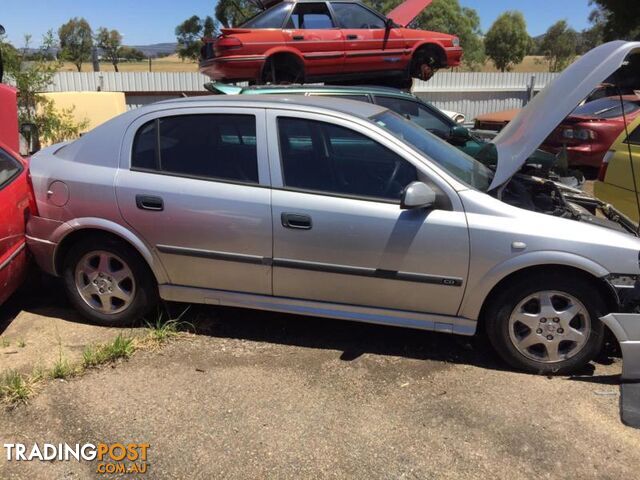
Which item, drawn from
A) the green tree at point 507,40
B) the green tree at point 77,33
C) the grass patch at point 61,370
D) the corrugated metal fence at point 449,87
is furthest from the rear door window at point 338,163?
the green tree at point 507,40

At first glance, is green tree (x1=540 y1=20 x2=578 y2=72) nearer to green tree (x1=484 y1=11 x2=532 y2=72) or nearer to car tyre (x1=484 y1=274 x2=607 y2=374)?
green tree (x1=484 y1=11 x2=532 y2=72)

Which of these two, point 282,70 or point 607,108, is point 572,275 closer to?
point 282,70

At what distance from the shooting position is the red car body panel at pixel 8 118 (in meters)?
5.79

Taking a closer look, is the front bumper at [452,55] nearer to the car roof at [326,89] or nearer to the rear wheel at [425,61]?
the rear wheel at [425,61]

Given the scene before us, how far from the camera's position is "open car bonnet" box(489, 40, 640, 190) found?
3414mm

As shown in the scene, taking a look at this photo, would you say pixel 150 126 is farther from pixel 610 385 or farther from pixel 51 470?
pixel 610 385


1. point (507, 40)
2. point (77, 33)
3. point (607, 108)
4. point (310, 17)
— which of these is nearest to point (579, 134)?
point (607, 108)

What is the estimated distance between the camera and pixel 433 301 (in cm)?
346

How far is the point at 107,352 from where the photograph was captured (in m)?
3.62

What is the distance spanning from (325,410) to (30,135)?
5.69 metres

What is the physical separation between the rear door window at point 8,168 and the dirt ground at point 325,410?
1.12 meters

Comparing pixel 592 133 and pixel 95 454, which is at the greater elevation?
pixel 592 133

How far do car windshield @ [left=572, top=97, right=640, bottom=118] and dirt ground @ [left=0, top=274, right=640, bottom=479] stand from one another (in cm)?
693

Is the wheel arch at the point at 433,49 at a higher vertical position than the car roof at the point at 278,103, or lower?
higher
